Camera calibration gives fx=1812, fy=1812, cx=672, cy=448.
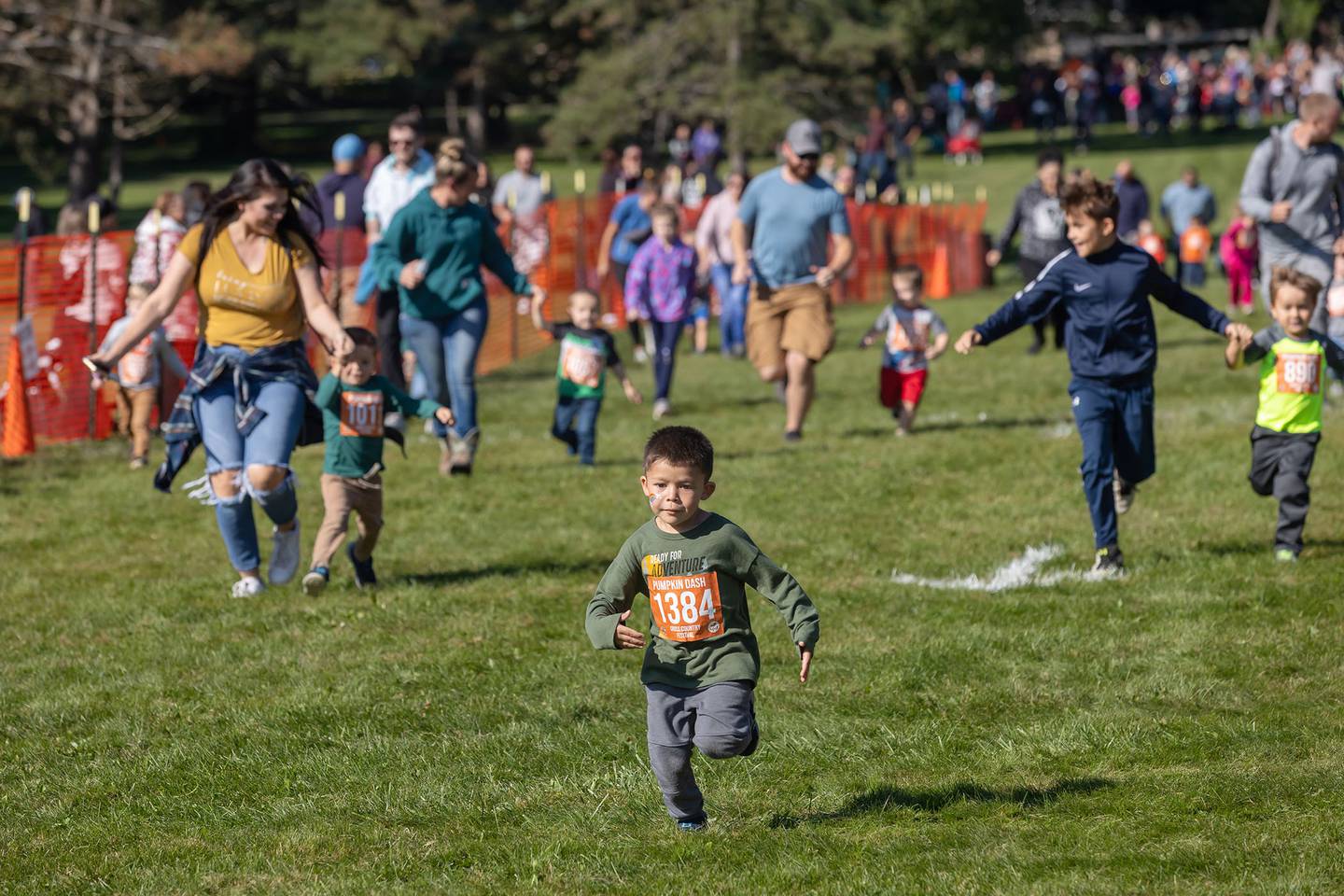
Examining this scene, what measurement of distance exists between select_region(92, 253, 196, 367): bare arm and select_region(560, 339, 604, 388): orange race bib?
456cm

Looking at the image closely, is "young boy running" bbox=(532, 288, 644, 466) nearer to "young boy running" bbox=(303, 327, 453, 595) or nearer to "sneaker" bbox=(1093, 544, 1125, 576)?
"young boy running" bbox=(303, 327, 453, 595)

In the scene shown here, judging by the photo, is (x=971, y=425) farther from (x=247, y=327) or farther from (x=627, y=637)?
(x=627, y=637)

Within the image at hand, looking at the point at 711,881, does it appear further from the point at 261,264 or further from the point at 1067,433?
the point at 1067,433

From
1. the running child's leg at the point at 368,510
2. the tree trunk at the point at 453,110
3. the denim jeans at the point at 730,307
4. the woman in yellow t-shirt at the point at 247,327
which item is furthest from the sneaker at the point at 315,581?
the tree trunk at the point at 453,110

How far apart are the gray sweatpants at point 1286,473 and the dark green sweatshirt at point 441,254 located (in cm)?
491

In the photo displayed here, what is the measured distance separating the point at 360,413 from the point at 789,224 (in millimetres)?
5327

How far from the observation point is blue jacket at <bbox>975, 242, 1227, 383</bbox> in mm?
9008

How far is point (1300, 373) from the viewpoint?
9000 mm

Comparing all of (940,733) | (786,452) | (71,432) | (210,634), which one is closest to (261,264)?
(210,634)

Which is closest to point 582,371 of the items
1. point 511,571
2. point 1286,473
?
point 511,571

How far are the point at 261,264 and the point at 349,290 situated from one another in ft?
28.3

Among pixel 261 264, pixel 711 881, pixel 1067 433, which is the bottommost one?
pixel 711 881

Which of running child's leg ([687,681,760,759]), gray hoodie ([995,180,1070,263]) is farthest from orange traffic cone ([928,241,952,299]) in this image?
running child's leg ([687,681,760,759])

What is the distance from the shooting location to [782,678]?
297 inches
